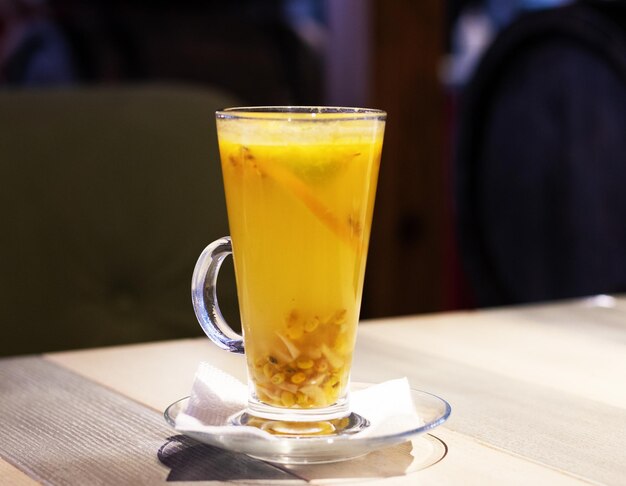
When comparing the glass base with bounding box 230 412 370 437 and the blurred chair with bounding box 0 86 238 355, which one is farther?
the blurred chair with bounding box 0 86 238 355

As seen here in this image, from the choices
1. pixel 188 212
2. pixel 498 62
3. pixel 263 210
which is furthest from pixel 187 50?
pixel 263 210

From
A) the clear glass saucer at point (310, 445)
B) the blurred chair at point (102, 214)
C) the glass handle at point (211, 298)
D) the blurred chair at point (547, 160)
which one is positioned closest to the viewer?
the clear glass saucer at point (310, 445)

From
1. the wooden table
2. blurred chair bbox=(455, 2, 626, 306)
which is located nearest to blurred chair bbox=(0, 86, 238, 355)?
the wooden table

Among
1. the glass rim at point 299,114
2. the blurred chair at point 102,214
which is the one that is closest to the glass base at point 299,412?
the glass rim at point 299,114

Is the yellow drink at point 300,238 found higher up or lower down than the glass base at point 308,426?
higher up

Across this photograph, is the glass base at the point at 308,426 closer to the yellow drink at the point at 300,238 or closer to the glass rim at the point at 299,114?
the yellow drink at the point at 300,238

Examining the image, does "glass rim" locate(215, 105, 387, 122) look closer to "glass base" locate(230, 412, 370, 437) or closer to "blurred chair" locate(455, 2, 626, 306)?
"glass base" locate(230, 412, 370, 437)

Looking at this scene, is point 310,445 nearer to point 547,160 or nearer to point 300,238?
point 300,238

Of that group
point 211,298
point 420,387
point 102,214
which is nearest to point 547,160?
point 102,214
